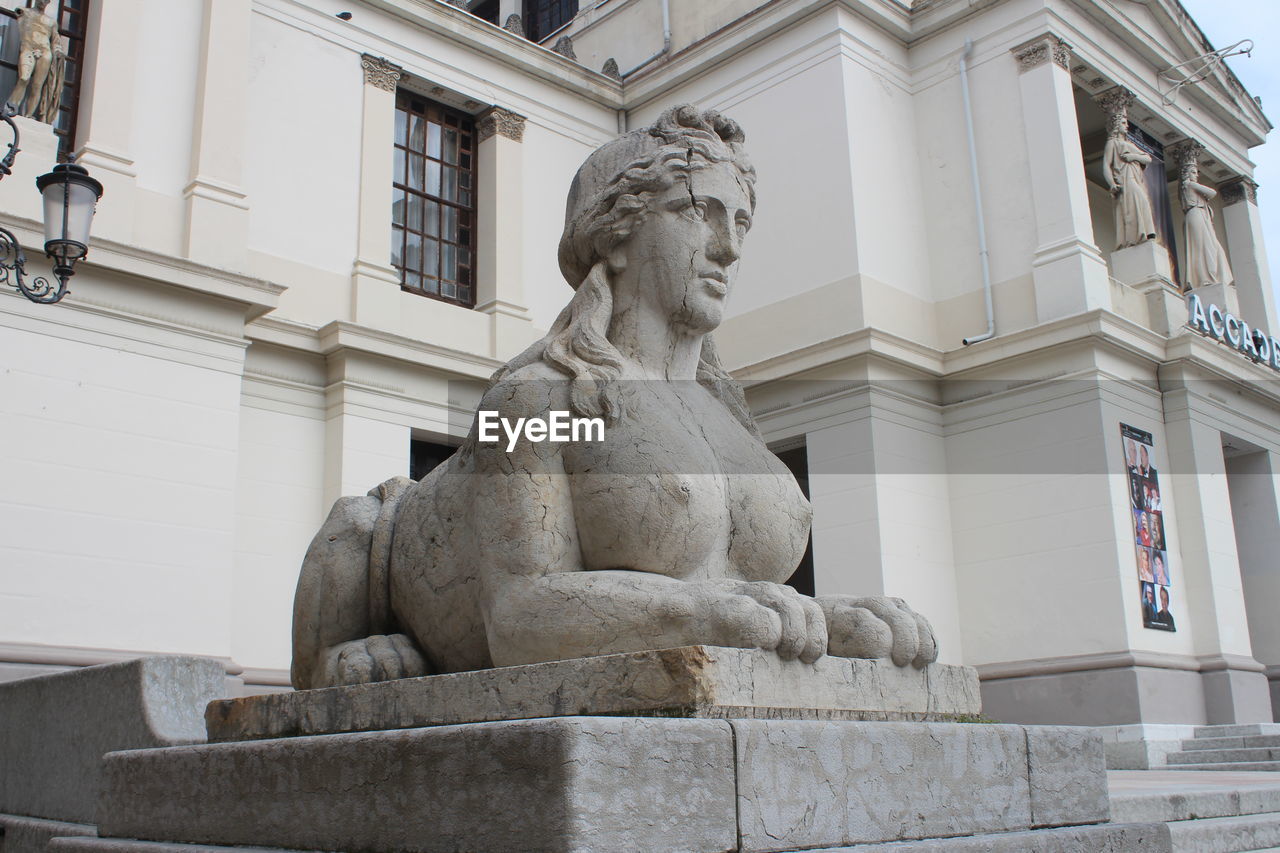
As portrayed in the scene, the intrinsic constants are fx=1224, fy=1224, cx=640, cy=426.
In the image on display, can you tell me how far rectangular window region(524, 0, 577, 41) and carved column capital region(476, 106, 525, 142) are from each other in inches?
213

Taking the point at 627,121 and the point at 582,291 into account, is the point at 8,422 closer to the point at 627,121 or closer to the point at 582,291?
the point at 582,291

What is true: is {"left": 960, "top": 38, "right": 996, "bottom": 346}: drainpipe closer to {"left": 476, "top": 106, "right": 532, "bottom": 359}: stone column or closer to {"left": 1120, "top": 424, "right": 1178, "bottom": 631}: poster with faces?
{"left": 1120, "top": 424, "right": 1178, "bottom": 631}: poster with faces

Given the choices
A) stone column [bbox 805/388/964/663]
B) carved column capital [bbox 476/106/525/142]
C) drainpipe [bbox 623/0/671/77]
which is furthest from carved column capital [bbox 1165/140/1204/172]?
carved column capital [bbox 476/106/525/142]

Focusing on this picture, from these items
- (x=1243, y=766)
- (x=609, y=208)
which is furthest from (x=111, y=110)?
(x=1243, y=766)

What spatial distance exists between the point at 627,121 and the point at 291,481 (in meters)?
8.55

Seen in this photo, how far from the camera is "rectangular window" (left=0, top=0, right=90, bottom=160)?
42.5 feet

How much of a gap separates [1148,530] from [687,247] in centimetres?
1292

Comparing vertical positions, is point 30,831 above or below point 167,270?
below

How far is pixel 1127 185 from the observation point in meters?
17.4

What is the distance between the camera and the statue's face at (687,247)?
12.3 feet

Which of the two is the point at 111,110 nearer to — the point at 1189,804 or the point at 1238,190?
the point at 1189,804

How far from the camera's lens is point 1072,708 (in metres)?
14.1

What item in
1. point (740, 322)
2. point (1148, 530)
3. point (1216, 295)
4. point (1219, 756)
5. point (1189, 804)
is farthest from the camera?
point (1216, 295)

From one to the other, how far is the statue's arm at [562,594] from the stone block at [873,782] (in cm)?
26
